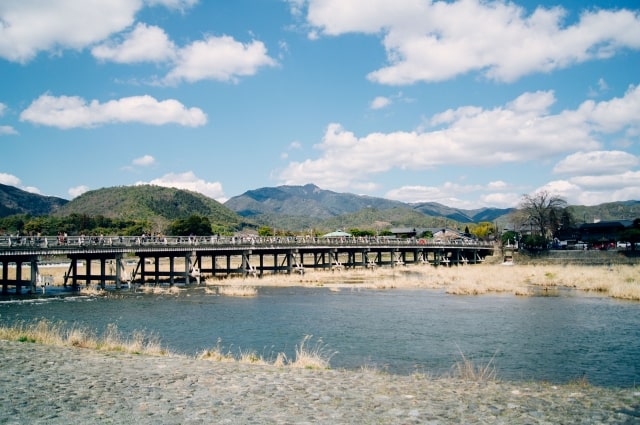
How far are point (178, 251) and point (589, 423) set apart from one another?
52402 mm

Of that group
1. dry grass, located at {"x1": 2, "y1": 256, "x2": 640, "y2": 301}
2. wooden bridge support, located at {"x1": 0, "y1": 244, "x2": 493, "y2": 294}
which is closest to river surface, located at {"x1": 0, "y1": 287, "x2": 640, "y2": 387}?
dry grass, located at {"x1": 2, "y1": 256, "x2": 640, "y2": 301}

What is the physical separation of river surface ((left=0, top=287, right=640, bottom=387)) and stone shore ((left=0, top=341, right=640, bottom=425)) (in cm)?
496

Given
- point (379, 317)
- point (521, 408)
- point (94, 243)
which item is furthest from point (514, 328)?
point (94, 243)

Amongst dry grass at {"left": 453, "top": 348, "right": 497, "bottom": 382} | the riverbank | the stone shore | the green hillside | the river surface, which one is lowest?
the riverbank

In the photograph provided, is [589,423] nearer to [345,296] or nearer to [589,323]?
[589,323]

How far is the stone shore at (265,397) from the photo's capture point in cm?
891

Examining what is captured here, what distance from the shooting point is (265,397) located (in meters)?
10.4

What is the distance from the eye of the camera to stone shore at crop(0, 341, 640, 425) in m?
8.91

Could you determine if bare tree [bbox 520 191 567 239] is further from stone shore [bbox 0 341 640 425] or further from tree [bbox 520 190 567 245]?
stone shore [bbox 0 341 640 425]

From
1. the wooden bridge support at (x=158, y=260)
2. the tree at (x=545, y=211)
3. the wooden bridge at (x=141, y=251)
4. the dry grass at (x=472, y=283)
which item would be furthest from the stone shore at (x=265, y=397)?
the tree at (x=545, y=211)

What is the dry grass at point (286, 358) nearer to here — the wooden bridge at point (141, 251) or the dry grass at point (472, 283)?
the dry grass at point (472, 283)

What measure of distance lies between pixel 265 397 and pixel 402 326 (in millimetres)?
17305

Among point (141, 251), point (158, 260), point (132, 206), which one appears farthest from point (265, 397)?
point (132, 206)

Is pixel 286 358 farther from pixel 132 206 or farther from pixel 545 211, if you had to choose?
pixel 132 206
